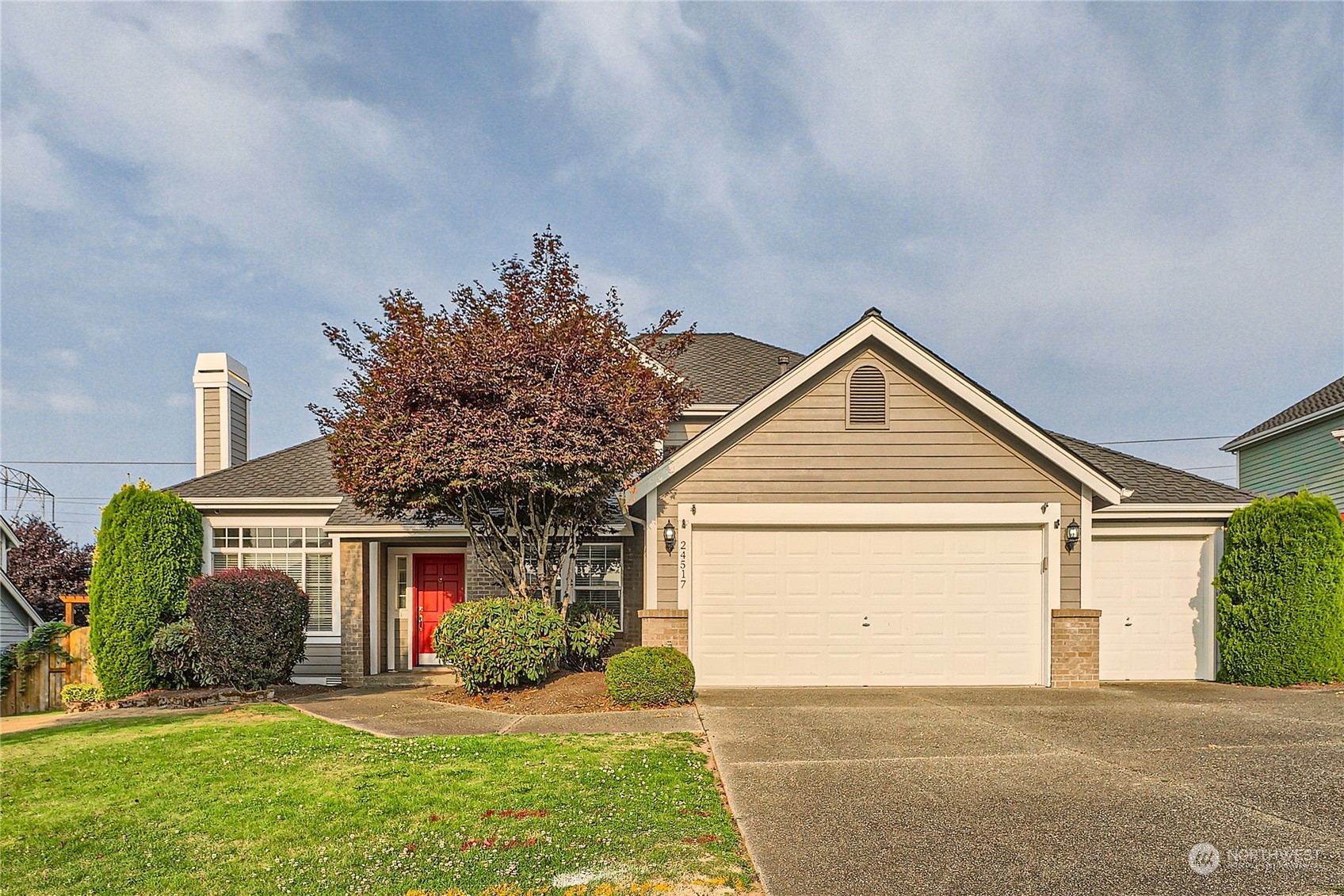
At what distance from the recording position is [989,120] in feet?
47.7

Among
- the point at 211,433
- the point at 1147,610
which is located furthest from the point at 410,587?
the point at 1147,610

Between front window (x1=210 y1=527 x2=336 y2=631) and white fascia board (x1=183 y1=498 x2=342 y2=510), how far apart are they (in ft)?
1.37

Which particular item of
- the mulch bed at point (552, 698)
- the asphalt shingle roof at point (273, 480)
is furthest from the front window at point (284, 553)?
the mulch bed at point (552, 698)

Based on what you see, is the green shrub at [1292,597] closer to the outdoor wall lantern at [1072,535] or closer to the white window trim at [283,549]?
the outdoor wall lantern at [1072,535]

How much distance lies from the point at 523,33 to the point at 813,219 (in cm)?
833

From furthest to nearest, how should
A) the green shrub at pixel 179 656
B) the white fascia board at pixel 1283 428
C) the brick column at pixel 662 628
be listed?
the white fascia board at pixel 1283 428
the green shrub at pixel 179 656
the brick column at pixel 662 628

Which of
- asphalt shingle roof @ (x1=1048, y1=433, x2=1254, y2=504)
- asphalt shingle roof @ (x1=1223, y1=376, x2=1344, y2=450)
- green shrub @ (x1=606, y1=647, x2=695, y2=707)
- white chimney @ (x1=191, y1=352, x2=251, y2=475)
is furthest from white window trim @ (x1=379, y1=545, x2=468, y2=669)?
asphalt shingle roof @ (x1=1223, y1=376, x2=1344, y2=450)

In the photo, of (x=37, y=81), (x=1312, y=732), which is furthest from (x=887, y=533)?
(x=37, y=81)

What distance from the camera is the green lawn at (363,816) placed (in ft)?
15.1

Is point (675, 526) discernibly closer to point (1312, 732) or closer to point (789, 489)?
point (789, 489)

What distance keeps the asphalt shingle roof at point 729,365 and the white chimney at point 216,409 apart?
9.39 meters

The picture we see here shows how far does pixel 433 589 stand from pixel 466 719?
18.4 feet

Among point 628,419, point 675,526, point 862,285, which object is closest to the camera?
point 628,419

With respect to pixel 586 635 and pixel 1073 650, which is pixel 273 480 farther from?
pixel 1073 650
